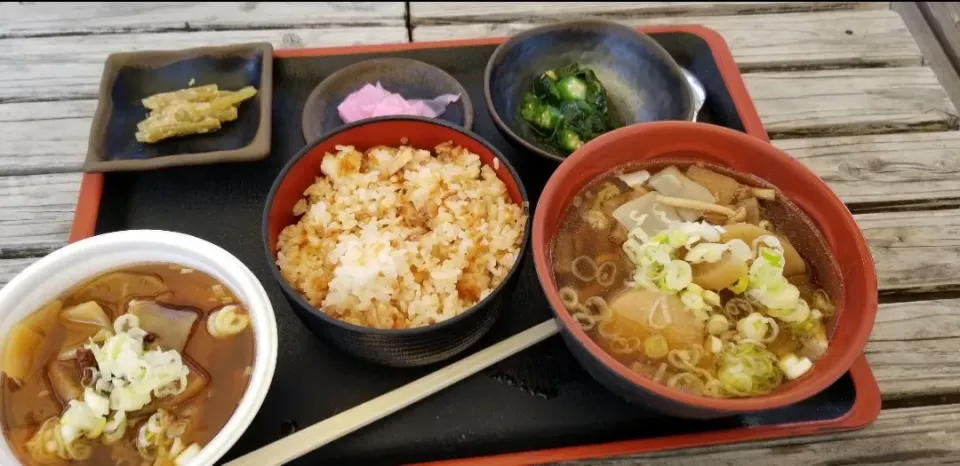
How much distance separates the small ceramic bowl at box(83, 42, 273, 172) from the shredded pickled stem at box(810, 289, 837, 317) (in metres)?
1.49

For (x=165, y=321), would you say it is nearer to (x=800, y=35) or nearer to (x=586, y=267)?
(x=586, y=267)

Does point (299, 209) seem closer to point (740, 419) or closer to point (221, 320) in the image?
point (221, 320)

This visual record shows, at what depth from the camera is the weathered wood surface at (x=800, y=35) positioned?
102 inches

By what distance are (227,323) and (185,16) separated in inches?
68.5

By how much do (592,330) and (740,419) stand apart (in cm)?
47

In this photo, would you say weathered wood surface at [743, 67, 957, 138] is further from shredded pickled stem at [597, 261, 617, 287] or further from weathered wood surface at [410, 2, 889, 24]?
shredded pickled stem at [597, 261, 617, 287]

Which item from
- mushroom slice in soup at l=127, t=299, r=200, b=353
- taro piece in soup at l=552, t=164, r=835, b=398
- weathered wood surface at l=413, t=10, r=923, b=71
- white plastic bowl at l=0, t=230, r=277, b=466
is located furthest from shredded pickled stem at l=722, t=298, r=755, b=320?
weathered wood surface at l=413, t=10, r=923, b=71

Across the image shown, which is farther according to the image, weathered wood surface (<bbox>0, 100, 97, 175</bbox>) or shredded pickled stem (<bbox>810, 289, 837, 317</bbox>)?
weathered wood surface (<bbox>0, 100, 97, 175</bbox>)

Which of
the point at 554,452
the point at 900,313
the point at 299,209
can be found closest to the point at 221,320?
the point at 299,209

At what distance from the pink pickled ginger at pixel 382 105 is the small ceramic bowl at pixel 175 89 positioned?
24 centimetres

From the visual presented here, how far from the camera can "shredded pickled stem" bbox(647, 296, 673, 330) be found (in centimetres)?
152

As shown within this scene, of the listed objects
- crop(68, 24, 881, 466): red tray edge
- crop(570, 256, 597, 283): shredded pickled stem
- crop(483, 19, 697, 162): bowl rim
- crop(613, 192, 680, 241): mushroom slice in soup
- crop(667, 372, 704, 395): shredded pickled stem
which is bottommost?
crop(68, 24, 881, 466): red tray edge

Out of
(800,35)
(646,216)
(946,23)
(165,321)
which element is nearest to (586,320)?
(646,216)

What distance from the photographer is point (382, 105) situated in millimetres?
2080
